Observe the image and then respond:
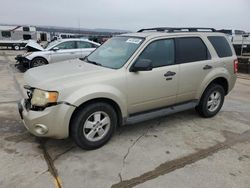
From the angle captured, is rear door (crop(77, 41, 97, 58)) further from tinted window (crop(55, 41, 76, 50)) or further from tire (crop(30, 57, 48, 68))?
tire (crop(30, 57, 48, 68))

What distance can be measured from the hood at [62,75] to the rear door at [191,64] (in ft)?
4.61

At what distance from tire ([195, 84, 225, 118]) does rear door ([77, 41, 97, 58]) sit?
7.69 meters

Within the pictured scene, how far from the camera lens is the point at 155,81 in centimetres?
441

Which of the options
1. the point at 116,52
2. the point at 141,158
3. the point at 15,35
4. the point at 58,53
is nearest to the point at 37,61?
the point at 58,53

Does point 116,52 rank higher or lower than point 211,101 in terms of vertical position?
Result: higher

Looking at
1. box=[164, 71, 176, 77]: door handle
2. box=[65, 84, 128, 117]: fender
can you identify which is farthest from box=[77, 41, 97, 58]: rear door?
box=[65, 84, 128, 117]: fender

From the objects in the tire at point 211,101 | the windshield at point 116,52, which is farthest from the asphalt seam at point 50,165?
the tire at point 211,101

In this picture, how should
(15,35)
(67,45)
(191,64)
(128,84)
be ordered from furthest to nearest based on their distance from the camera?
(15,35) → (67,45) → (191,64) → (128,84)

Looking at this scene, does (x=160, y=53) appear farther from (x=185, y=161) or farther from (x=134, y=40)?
(x=185, y=161)

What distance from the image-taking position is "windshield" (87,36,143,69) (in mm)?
4352

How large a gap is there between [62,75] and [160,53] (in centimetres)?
172

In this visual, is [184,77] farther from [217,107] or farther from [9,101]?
[9,101]

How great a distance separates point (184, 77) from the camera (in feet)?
15.7

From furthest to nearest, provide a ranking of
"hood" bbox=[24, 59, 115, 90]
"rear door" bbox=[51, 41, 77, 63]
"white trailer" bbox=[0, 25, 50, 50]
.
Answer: "white trailer" bbox=[0, 25, 50, 50], "rear door" bbox=[51, 41, 77, 63], "hood" bbox=[24, 59, 115, 90]
